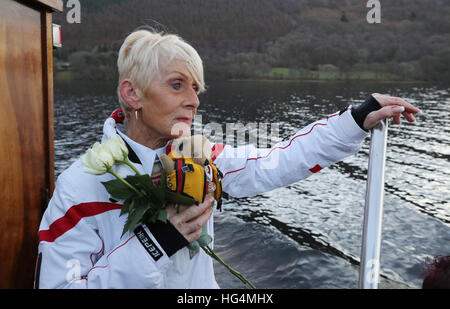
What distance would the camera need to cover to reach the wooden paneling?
8.57 ft

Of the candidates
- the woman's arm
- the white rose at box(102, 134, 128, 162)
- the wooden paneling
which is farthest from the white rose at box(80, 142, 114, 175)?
the wooden paneling

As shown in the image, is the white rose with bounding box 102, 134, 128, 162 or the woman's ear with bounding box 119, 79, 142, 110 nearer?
the white rose with bounding box 102, 134, 128, 162

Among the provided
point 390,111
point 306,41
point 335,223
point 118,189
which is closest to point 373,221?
point 390,111

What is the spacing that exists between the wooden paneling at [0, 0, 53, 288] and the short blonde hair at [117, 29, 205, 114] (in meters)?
1.01

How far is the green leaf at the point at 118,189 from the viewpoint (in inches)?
73.7

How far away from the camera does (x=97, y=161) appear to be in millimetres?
1829

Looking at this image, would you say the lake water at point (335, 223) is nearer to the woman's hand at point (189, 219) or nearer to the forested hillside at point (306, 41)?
the woman's hand at point (189, 219)

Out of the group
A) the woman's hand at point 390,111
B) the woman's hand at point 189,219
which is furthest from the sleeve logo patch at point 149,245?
the woman's hand at point 390,111

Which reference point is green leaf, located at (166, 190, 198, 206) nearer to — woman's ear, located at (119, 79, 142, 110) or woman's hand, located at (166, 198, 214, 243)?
woman's hand, located at (166, 198, 214, 243)

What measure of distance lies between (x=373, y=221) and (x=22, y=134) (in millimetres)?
2594
